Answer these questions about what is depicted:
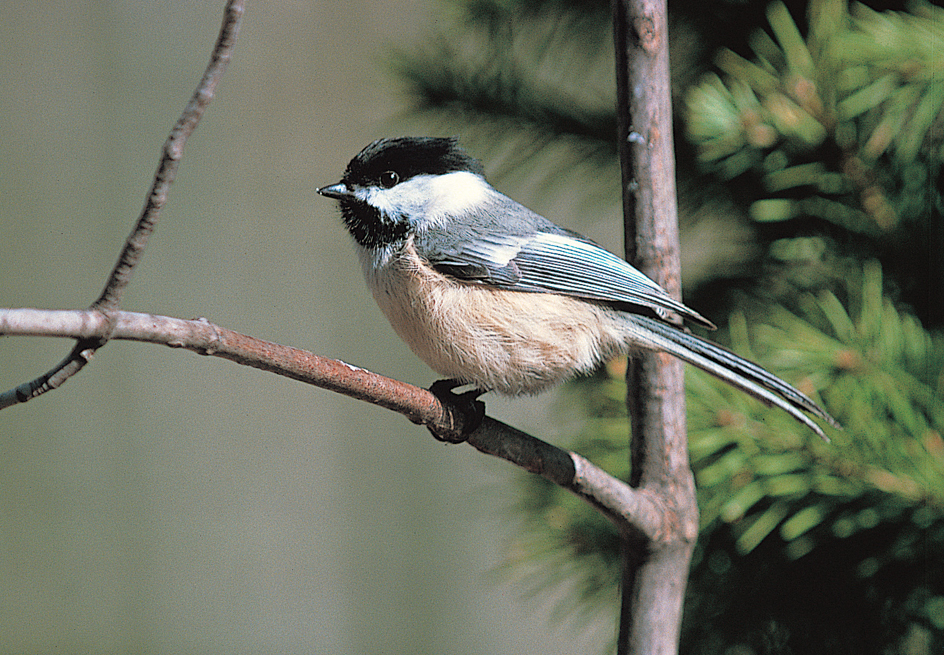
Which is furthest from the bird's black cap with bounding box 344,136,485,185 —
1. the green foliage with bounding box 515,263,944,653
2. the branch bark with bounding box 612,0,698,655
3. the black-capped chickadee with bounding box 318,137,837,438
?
the green foliage with bounding box 515,263,944,653

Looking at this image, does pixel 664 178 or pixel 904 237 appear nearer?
pixel 664 178

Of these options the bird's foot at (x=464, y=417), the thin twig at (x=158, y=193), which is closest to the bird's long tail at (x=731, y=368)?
the bird's foot at (x=464, y=417)

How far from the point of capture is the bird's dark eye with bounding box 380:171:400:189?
49 cm

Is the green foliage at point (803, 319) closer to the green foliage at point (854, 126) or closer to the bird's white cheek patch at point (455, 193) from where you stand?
the green foliage at point (854, 126)

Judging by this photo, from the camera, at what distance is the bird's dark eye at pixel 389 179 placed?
0.49 m

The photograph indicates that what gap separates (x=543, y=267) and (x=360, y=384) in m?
0.21

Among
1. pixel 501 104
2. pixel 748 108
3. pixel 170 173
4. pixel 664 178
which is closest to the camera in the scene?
pixel 170 173

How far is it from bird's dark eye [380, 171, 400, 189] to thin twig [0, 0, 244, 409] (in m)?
0.25

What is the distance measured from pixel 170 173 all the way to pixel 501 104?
521 mm

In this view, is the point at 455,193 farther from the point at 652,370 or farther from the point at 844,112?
the point at 844,112

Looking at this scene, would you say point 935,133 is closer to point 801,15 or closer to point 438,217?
point 801,15

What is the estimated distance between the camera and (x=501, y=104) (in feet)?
2.35

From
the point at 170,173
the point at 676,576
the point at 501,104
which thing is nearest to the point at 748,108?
the point at 501,104

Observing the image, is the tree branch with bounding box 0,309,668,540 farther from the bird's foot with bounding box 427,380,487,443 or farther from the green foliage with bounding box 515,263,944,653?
the green foliage with bounding box 515,263,944,653
